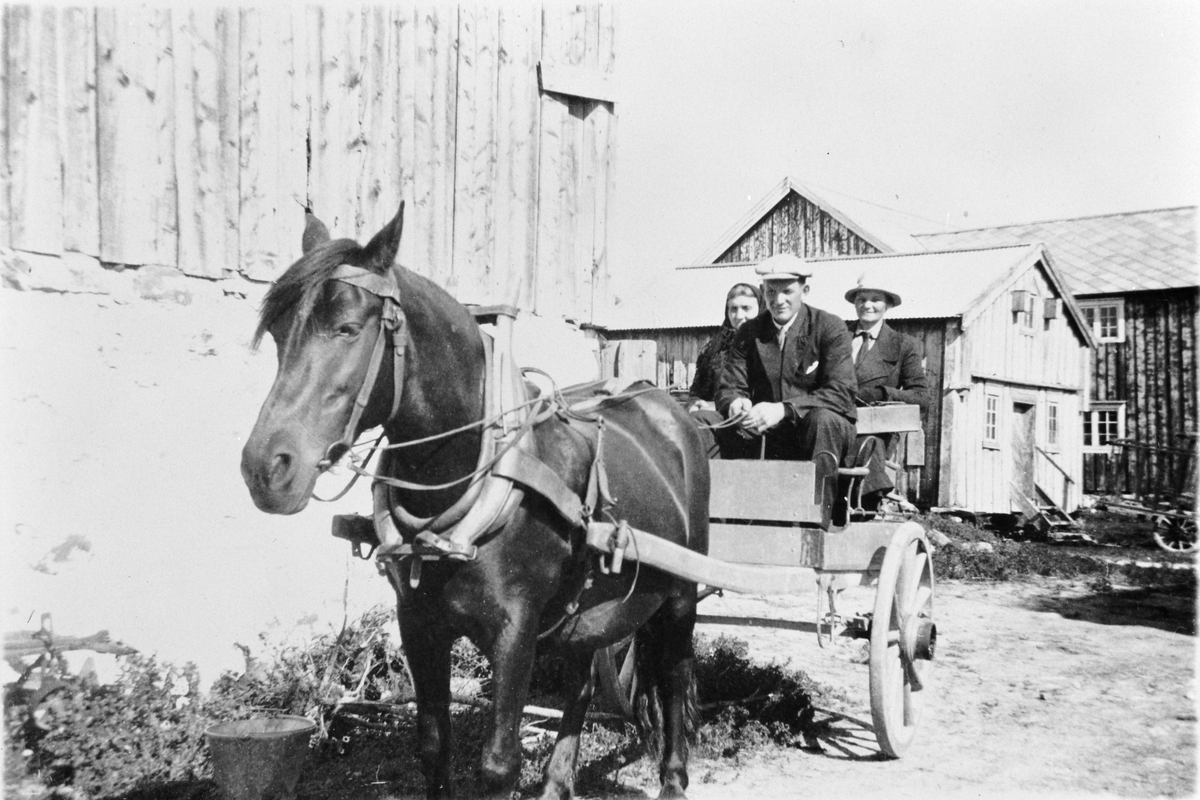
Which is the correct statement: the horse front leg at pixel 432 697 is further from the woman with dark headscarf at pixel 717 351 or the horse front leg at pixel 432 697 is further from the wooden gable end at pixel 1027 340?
the wooden gable end at pixel 1027 340

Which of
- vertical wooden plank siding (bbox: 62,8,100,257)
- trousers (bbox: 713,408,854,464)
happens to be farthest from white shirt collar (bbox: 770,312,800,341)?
vertical wooden plank siding (bbox: 62,8,100,257)

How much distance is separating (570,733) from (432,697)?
837 mm

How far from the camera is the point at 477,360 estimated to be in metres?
3.16

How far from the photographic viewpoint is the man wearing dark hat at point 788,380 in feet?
15.8

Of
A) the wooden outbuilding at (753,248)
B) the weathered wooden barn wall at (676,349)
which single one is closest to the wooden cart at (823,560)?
the wooden outbuilding at (753,248)

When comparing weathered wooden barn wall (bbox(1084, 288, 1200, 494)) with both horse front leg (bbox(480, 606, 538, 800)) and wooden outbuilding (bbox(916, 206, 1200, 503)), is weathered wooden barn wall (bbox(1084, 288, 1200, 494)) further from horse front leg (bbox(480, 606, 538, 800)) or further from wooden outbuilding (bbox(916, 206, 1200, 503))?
horse front leg (bbox(480, 606, 538, 800))

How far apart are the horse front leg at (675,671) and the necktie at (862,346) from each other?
9.68 ft

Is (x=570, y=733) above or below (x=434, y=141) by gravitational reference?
below

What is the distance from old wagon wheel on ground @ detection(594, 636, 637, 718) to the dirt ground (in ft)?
1.93

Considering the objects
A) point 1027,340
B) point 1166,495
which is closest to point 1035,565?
point 1166,495

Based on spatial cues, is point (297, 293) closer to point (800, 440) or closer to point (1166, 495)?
point (800, 440)

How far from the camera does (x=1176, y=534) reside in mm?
16062

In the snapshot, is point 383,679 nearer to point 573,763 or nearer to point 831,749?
point 573,763

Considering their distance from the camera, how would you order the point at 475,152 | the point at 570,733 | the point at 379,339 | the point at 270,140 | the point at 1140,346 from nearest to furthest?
the point at 379,339
the point at 570,733
the point at 270,140
the point at 475,152
the point at 1140,346
